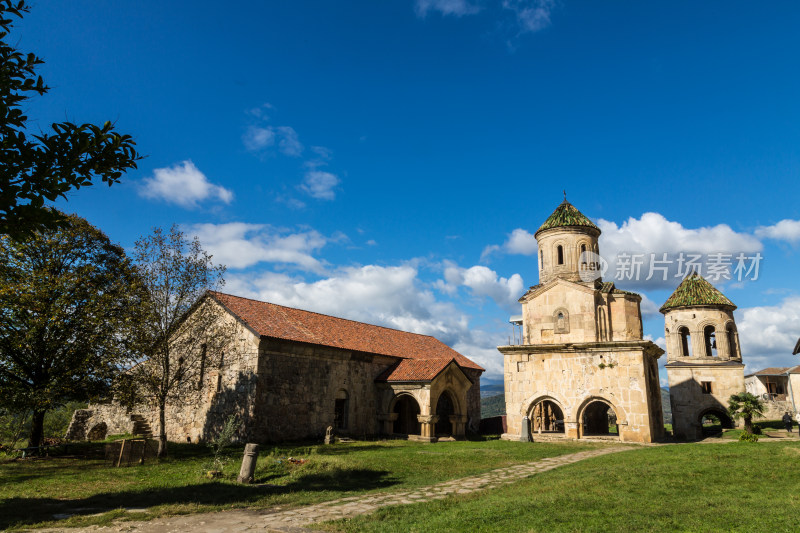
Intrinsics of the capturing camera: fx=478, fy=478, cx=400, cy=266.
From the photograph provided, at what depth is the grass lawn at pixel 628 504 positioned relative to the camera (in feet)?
22.5

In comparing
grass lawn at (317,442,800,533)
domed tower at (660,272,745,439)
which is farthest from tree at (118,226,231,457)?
domed tower at (660,272,745,439)

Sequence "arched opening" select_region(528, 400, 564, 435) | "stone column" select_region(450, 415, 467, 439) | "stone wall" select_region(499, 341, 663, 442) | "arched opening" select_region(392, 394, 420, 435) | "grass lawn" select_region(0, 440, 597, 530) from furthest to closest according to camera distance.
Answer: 1. "arched opening" select_region(392, 394, 420, 435)
2. "arched opening" select_region(528, 400, 564, 435)
3. "stone column" select_region(450, 415, 467, 439)
4. "stone wall" select_region(499, 341, 663, 442)
5. "grass lawn" select_region(0, 440, 597, 530)

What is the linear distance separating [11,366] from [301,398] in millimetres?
11104

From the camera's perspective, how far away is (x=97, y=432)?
25484 mm

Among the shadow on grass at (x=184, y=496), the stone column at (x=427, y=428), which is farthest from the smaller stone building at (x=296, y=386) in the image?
the shadow on grass at (x=184, y=496)

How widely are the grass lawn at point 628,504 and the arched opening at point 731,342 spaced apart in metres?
23.9

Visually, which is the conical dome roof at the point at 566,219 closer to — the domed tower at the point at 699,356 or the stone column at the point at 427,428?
the stone column at the point at 427,428

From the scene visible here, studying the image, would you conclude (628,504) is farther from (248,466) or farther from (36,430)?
(36,430)

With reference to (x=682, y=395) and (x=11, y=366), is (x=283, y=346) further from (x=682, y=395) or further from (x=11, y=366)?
(x=682, y=395)

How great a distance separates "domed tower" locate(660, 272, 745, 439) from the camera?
31469 mm

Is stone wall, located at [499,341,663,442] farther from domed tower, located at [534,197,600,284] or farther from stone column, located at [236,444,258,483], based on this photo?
stone column, located at [236,444,258,483]

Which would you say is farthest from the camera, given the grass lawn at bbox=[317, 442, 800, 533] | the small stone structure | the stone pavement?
the small stone structure

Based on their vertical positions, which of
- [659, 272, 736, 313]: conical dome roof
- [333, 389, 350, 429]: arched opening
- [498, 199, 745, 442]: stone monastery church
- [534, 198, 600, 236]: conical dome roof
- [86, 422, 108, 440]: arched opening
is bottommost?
[86, 422, 108, 440]: arched opening

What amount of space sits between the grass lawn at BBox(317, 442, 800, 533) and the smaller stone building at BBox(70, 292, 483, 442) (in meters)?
12.9
